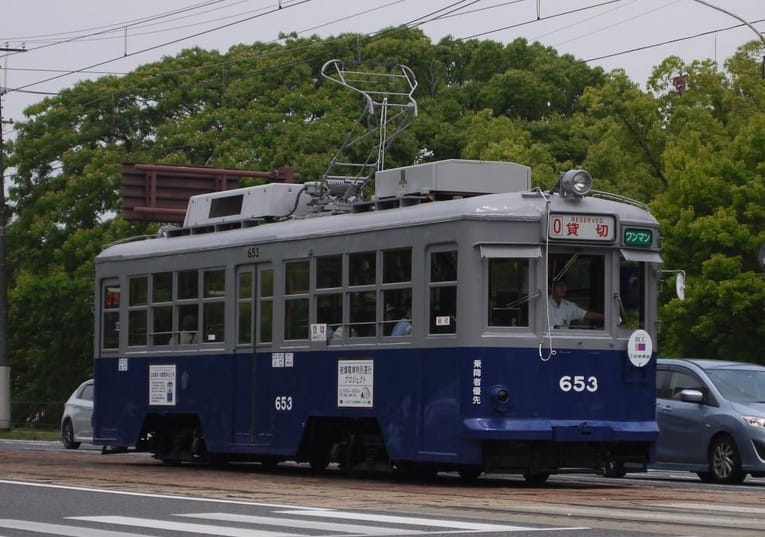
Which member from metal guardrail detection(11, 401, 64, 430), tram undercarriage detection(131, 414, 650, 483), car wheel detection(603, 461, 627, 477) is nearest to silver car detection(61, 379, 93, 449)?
tram undercarriage detection(131, 414, 650, 483)

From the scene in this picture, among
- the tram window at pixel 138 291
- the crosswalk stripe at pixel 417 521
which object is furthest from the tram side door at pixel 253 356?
the crosswalk stripe at pixel 417 521

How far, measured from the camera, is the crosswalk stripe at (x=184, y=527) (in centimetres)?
1152

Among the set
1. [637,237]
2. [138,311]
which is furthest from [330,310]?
[138,311]

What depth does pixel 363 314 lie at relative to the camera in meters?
18.7

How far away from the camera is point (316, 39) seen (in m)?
60.1

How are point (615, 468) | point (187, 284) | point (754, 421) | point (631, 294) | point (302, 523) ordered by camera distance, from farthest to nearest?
point (187, 284)
point (754, 421)
point (631, 294)
point (615, 468)
point (302, 523)

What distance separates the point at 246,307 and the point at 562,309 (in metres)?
4.50

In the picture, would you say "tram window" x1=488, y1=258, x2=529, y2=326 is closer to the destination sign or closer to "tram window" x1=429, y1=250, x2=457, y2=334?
"tram window" x1=429, y1=250, x2=457, y2=334

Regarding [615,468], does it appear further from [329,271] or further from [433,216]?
[329,271]

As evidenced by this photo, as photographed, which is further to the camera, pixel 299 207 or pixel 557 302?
pixel 299 207

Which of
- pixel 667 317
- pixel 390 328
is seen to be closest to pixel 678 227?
pixel 667 317

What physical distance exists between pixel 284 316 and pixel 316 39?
40850 millimetres

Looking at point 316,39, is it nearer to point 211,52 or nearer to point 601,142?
point 211,52

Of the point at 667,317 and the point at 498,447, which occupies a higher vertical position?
the point at 667,317
